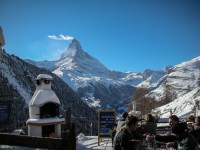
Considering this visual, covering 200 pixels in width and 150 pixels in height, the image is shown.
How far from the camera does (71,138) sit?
330 centimetres

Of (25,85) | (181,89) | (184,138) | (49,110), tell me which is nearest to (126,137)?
(184,138)

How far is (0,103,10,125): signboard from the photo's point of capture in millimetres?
12664

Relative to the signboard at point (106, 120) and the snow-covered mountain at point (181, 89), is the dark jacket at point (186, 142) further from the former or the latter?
the snow-covered mountain at point (181, 89)

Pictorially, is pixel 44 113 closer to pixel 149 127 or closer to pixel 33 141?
pixel 149 127

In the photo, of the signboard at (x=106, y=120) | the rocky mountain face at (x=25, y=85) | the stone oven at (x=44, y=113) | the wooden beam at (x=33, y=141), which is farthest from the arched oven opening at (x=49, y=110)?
the rocky mountain face at (x=25, y=85)

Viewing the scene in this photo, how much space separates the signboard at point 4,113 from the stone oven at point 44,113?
1034 mm

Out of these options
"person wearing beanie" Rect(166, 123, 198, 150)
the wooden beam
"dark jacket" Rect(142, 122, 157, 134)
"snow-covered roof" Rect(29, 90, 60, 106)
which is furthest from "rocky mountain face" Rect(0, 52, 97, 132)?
"person wearing beanie" Rect(166, 123, 198, 150)

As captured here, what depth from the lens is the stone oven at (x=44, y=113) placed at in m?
13.1

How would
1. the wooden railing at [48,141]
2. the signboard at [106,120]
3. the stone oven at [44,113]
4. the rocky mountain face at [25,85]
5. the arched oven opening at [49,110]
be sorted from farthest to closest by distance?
the rocky mountain face at [25,85]
the arched oven opening at [49,110]
the stone oven at [44,113]
the signboard at [106,120]
the wooden railing at [48,141]

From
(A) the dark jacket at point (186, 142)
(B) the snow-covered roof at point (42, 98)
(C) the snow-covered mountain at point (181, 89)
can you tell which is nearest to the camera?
(A) the dark jacket at point (186, 142)

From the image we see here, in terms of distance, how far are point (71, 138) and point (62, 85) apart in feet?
322

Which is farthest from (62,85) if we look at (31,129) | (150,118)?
(150,118)

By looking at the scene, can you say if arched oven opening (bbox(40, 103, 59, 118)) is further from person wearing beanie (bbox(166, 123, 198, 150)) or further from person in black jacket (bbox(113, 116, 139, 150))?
person wearing beanie (bbox(166, 123, 198, 150))

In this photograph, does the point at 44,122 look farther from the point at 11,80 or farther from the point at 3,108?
the point at 11,80
